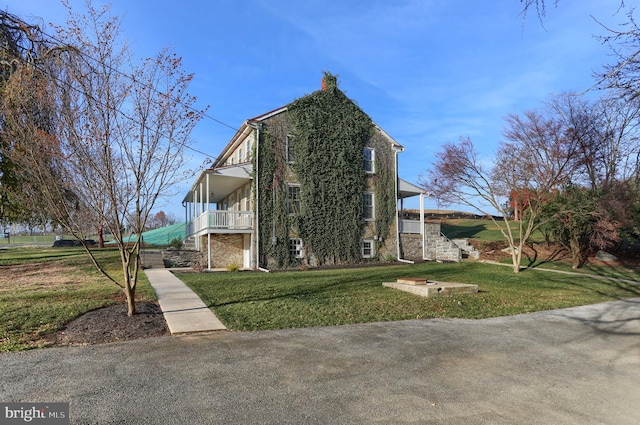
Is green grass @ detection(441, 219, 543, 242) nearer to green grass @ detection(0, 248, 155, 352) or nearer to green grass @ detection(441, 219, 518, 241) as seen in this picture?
green grass @ detection(441, 219, 518, 241)

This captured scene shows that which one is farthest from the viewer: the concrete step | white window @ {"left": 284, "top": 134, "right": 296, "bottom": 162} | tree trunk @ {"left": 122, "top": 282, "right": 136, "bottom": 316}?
white window @ {"left": 284, "top": 134, "right": 296, "bottom": 162}

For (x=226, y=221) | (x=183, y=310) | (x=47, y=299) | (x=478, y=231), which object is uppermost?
(x=226, y=221)

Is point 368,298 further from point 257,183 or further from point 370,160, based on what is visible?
point 370,160

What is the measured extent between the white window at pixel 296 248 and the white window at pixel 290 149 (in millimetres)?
3945

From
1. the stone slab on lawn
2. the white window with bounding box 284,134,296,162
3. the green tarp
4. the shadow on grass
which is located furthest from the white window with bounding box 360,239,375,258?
the green tarp

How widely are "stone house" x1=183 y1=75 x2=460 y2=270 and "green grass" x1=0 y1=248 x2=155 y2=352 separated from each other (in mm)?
5353

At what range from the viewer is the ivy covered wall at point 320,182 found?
60.7 feet

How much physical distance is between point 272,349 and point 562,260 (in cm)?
1969

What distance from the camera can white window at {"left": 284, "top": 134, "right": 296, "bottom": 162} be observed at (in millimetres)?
19141

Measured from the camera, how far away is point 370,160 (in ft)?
69.7

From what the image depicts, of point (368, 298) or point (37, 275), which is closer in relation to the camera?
point (368, 298)

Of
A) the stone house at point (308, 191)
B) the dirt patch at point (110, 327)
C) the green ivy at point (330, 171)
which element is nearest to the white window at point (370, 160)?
the stone house at point (308, 191)

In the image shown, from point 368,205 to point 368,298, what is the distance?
38.0 ft

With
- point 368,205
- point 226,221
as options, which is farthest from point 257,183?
point 368,205
